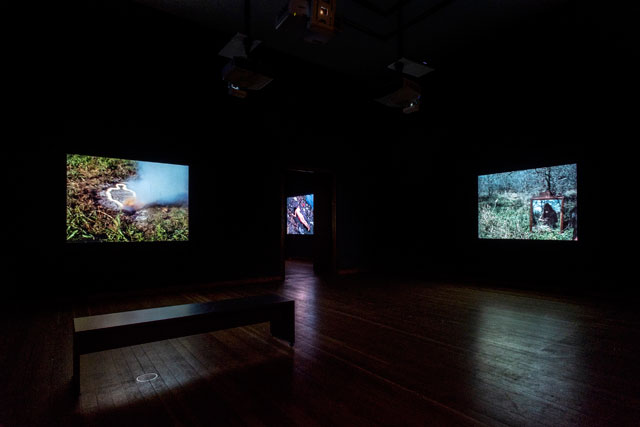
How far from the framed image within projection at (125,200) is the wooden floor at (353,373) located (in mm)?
1215

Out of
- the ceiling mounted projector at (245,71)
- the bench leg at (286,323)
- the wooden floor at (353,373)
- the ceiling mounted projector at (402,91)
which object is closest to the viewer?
the wooden floor at (353,373)

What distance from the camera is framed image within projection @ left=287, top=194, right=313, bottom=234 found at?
9836 millimetres

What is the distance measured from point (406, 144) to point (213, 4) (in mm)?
4732

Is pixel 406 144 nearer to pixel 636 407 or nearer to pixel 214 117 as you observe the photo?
pixel 214 117

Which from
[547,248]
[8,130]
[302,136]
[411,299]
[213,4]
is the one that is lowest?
[411,299]

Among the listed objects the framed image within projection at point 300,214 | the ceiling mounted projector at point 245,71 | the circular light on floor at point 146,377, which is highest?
the ceiling mounted projector at point 245,71

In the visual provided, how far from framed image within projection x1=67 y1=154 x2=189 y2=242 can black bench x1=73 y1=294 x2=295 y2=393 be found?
281 cm

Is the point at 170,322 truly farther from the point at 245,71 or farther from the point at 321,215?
the point at 321,215

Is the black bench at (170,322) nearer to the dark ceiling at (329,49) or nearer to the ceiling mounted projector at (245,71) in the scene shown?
the ceiling mounted projector at (245,71)

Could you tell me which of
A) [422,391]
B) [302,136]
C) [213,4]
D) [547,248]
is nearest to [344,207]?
[302,136]

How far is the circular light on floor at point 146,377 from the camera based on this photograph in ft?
7.24

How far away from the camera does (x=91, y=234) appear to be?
4.62m

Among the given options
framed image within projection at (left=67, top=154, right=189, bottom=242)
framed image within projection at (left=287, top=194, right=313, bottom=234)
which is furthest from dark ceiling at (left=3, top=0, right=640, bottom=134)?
framed image within projection at (left=287, top=194, right=313, bottom=234)

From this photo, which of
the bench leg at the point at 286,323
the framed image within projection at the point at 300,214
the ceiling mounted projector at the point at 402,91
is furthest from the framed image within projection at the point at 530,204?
the framed image within projection at the point at 300,214
